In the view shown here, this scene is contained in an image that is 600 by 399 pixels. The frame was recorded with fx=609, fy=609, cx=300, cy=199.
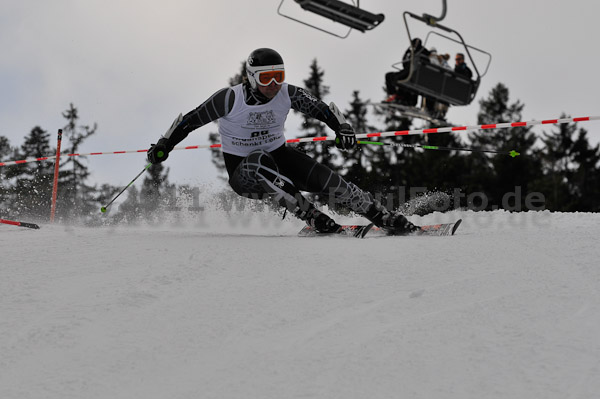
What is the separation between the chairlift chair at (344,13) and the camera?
830cm

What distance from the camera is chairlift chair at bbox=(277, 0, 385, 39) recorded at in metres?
8.30

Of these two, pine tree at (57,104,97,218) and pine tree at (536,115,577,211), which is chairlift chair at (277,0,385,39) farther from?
pine tree at (536,115,577,211)

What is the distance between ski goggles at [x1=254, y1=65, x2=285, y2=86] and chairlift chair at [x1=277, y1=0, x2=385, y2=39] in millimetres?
3210

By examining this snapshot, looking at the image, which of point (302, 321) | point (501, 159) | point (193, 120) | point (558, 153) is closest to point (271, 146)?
point (193, 120)

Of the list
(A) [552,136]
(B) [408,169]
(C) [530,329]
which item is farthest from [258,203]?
(A) [552,136]

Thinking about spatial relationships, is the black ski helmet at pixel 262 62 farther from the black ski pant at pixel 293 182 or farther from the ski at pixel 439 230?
the ski at pixel 439 230

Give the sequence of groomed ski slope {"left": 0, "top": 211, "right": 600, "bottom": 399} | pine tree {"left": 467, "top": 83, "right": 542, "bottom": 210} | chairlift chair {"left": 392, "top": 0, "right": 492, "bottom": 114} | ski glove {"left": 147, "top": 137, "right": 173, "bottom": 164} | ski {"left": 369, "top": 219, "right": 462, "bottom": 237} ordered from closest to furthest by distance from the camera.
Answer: groomed ski slope {"left": 0, "top": 211, "right": 600, "bottom": 399}
ski {"left": 369, "top": 219, "right": 462, "bottom": 237}
ski glove {"left": 147, "top": 137, "right": 173, "bottom": 164}
chairlift chair {"left": 392, "top": 0, "right": 492, "bottom": 114}
pine tree {"left": 467, "top": 83, "right": 542, "bottom": 210}

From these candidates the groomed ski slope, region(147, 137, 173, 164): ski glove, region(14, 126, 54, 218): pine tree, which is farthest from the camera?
region(14, 126, 54, 218): pine tree

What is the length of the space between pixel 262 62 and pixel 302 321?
9.81 feet

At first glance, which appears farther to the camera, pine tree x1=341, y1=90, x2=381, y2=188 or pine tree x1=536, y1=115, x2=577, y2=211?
pine tree x1=536, y1=115, x2=577, y2=211

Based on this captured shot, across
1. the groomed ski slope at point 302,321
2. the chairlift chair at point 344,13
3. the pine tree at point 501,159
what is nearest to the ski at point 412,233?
the groomed ski slope at point 302,321

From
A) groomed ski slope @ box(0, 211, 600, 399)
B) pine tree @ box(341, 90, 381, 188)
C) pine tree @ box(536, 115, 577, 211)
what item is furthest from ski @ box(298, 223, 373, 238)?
pine tree @ box(536, 115, 577, 211)

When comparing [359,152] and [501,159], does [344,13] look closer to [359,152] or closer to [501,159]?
[359,152]

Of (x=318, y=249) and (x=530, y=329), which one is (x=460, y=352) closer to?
(x=530, y=329)
